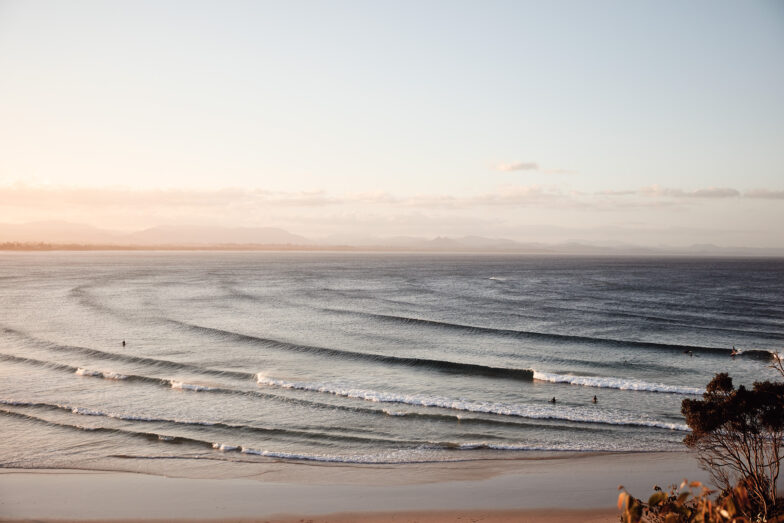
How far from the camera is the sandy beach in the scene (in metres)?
16.2

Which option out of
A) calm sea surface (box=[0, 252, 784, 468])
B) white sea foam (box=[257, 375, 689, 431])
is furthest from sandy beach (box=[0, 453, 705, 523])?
white sea foam (box=[257, 375, 689, 431])

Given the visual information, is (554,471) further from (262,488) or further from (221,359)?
(221,359)

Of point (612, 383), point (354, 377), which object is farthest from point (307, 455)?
point (612, 383)

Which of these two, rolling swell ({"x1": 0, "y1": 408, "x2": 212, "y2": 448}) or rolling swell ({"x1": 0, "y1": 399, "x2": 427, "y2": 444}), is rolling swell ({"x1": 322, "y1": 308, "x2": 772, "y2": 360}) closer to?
rolling swell ({"x1": 0, "y1": 399, "x2": 427, "y2": 444})

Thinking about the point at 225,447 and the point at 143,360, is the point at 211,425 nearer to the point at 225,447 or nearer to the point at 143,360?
the point at 225,447

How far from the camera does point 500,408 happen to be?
88.2 ft

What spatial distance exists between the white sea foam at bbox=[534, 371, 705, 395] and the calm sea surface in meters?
0.14

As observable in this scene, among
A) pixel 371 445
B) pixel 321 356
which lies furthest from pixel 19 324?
pixel 371 445

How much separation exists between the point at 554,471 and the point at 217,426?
15.1 m

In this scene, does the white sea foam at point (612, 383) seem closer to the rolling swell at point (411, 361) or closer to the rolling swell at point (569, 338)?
the rolling swell at point (411, 361)

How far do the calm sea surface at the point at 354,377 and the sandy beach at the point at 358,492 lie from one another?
1.38 m

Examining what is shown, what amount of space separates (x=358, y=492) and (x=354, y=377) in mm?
14954

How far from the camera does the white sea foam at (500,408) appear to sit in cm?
2518

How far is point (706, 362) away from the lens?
37469mm
